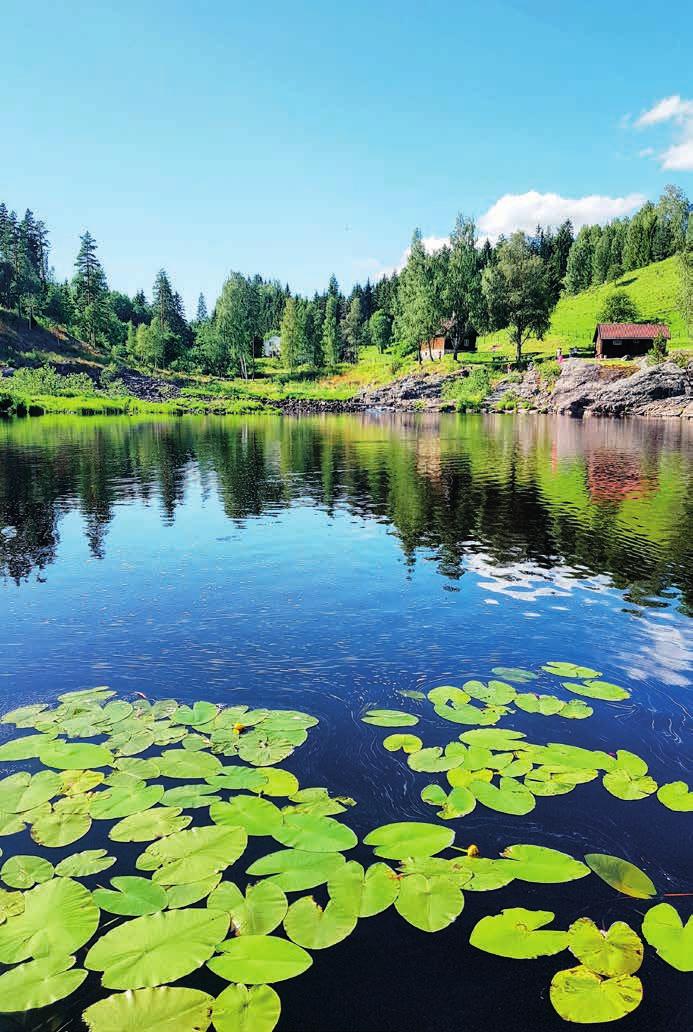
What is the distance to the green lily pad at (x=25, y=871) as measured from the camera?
4.61 m

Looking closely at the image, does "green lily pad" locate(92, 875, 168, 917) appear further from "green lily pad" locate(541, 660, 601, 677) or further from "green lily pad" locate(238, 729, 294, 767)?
"green lily pad" locate(541, 660, 601, 677)

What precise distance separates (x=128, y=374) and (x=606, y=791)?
400 feet

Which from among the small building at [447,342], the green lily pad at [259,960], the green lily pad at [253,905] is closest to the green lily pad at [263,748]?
the green lily pad at [253,905]

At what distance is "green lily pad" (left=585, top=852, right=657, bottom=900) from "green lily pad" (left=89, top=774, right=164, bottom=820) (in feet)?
13.2

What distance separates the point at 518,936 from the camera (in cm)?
418

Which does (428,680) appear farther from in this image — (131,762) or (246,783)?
(131,762)

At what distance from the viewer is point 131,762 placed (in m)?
6.41

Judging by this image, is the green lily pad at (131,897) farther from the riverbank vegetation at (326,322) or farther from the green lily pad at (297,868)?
the riverbank vegetation at (326,322)

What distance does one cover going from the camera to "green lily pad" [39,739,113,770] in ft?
20.7

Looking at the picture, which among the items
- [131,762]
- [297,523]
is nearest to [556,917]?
[131,762]

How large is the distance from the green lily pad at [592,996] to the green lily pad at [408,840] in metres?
1.29

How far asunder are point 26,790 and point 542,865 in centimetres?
490

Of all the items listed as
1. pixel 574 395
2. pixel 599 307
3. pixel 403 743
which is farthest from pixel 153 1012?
pixel 599 307

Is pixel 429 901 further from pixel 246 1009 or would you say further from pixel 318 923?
pixel 246 1009
